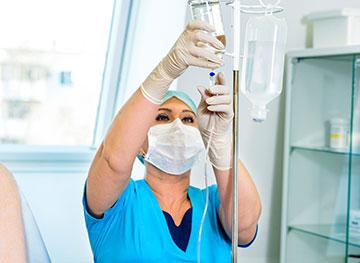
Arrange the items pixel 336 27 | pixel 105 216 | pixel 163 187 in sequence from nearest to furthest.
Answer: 1. pixel 105 216
2. pixel 163 187
3. pixel 336 27

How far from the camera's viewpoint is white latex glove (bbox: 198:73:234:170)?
166 centimetres

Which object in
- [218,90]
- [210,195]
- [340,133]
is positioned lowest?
[210,195]

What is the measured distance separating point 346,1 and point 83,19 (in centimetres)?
119

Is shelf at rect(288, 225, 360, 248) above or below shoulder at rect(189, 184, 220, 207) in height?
below

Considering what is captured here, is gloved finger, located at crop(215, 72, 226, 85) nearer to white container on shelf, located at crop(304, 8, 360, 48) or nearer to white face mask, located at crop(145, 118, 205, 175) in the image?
white face mask, located at crop(145, 118, 205, 175)

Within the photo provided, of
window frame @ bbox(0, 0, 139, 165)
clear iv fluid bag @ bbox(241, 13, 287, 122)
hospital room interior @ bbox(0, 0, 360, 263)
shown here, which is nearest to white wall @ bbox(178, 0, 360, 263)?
hospital room interior @ bbox(0, 0, 360, 263)

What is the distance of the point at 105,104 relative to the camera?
124 inches

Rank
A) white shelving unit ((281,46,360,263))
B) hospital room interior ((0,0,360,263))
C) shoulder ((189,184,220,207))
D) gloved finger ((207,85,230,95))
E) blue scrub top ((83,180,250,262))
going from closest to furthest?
gloved finger ((207,85,230,95))
blue scrub top ((83,180,250,262))
shoulder ((189,184,220,207))
hospital room interior ((0,0,360,263))
white shelving unit ((281,46,360,263))

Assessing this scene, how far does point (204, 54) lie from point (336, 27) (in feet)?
4.90

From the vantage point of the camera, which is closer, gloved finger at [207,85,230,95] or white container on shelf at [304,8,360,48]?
gloved finger at [207,85,230,95]

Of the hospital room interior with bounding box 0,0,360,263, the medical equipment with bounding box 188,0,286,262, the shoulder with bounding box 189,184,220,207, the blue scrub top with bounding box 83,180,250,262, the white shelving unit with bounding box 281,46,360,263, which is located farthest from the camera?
the white shelving unit with bounding box 281,46,360,263

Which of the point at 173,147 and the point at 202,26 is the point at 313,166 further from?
the point at 202,26

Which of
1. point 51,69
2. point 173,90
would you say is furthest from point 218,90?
point 51,69

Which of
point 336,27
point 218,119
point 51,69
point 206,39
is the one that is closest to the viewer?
point 206,39
